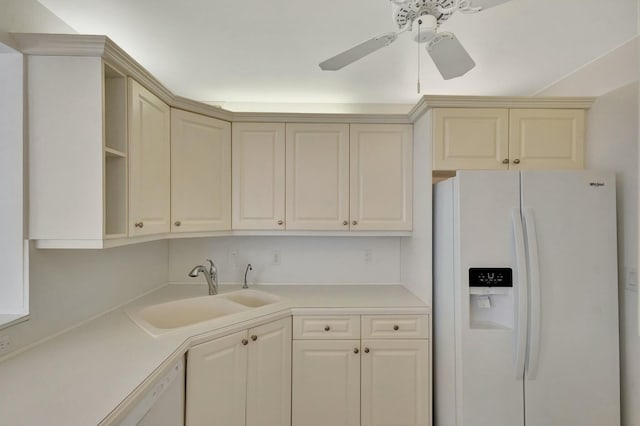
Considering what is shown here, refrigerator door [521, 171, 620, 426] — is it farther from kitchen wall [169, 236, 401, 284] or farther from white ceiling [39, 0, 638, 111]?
kitchen wall [169, 236, 401, 284]

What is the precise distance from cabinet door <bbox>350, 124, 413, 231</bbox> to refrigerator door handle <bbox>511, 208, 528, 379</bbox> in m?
0.77

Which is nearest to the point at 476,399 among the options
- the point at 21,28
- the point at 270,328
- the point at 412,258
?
the point at 412,258

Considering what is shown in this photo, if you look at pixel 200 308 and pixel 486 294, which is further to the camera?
pixel 200 308

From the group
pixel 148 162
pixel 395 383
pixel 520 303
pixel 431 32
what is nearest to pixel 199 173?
pixel 148 162

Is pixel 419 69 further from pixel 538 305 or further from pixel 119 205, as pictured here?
pixel 119 205

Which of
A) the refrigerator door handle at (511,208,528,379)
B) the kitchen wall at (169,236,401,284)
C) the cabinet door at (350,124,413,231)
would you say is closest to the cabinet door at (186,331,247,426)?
the kitchen wall at (169,236,401,284)

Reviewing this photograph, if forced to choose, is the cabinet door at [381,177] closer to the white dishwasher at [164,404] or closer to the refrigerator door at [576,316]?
the refrigerator door at [576,316]

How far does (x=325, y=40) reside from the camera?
5.42 feet

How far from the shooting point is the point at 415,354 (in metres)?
1.92

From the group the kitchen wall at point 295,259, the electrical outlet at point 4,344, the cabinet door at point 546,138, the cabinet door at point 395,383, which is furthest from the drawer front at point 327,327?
the cabinet door at point 546,138

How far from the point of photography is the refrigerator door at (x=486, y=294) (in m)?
1.58

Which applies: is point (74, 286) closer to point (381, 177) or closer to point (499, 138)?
point (381, 177)

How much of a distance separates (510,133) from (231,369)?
2.22 metres

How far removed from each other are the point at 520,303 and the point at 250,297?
5.84 feet
